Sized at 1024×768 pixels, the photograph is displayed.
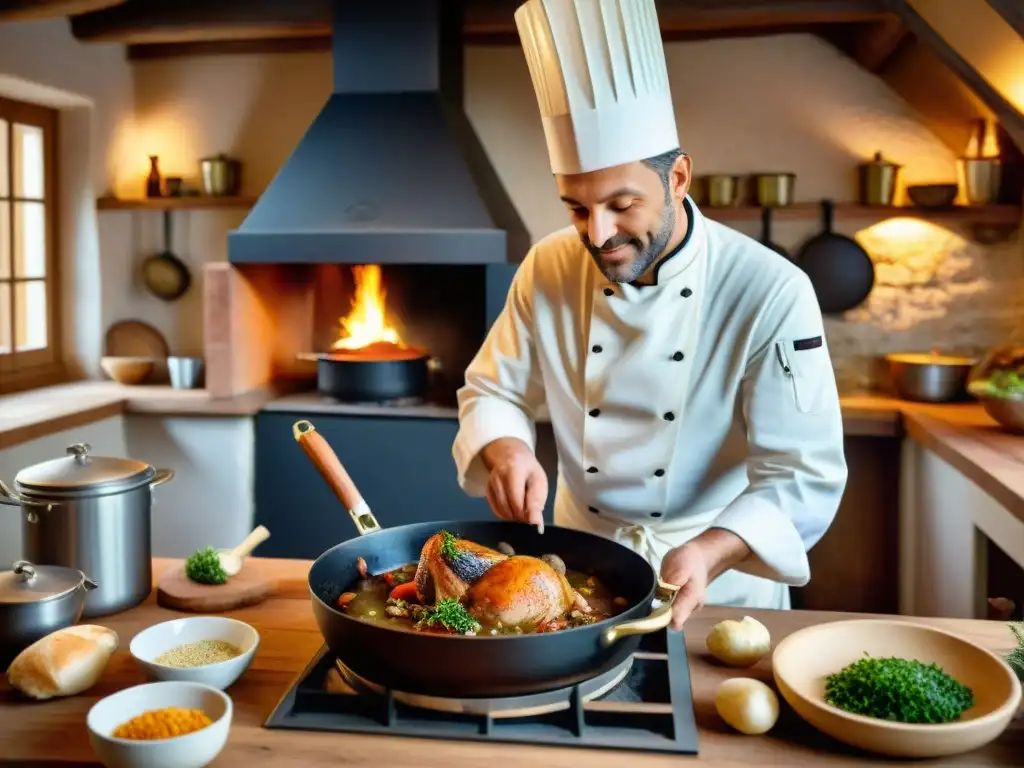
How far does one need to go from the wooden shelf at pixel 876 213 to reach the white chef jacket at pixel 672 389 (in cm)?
207

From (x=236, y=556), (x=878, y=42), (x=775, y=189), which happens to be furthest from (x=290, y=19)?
(x=236, y=556)

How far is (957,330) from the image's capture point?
389 centimetres

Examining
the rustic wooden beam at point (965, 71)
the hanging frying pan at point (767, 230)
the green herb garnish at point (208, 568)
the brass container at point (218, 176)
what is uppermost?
the rustic wooden beam at point (965, 71)

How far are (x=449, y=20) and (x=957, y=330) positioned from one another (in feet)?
7.85

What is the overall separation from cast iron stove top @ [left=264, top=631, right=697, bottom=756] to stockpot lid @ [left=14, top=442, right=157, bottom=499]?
501mm

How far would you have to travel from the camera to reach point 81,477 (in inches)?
58.3

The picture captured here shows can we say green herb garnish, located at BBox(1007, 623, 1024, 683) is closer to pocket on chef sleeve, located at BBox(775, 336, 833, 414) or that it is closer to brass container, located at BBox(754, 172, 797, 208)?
pocket on chef sleeve, located at BBox(775, 336, 833, 414)

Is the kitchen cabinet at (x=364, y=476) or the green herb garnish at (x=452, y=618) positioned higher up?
the green herb garnish at (x=452, y=618)

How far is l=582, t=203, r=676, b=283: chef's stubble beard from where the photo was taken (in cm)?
155

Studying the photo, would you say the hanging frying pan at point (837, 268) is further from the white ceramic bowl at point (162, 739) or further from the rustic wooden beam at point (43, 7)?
the white ceramic bowl at point (162, 739)

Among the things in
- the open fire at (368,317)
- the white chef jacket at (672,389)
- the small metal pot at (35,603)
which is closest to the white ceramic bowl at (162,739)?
the small metal pot at (35,603)

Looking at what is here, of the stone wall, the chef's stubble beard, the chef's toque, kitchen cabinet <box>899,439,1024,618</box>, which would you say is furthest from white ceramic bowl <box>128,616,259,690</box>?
the stone wall

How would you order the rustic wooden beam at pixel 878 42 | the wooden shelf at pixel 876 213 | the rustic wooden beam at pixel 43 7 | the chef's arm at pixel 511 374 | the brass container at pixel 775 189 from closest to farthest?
1. the chef's arm at pixel 511 374
2. the rustic wooden beam at pixel 43 7
3. the rustic wooden beam at pixel 878 42
4. the wooden shelf at pixel 876 213
5. the brass container at pixel 775 189

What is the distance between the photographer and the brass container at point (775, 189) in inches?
150
